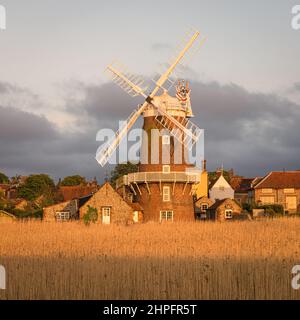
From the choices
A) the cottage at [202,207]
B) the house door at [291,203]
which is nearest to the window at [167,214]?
the cottage at [202,207]

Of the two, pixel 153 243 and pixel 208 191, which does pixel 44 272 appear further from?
pixel 208 191

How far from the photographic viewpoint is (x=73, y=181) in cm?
9069

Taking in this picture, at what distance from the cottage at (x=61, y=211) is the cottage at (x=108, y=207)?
345 cm

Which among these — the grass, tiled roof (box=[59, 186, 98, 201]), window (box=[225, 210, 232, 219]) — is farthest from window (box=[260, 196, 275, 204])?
the grass

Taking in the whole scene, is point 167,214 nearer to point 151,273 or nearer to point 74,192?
point 74,192

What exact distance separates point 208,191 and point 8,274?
56345 mm

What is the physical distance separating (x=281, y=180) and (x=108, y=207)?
2972cm

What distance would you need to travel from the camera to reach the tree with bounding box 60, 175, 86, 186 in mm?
90125

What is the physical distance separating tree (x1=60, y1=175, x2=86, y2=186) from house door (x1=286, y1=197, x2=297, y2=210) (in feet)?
117

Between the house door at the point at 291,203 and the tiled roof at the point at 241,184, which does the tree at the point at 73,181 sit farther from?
the house door at the point at 291,203

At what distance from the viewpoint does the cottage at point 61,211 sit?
44875 mm

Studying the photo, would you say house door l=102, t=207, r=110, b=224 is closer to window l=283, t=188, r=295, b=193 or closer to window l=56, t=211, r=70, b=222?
window l=56, t=211, r=70, b=222
